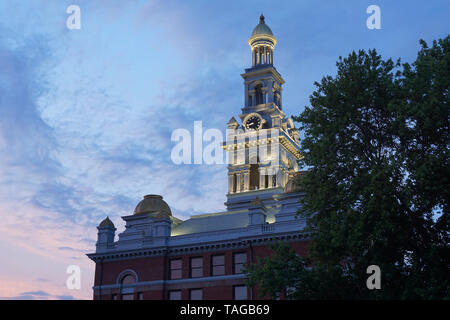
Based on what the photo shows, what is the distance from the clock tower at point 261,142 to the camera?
2724 inches

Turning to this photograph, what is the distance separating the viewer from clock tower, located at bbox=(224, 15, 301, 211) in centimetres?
6919

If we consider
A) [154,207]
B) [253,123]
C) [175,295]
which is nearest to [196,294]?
[175,295]

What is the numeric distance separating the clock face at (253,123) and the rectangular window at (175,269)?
26.2 m

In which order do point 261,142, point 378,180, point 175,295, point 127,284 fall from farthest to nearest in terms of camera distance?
point 261,142, point 127,284, point 175,295, point 378,180

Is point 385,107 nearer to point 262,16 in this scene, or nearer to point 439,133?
point 439,133

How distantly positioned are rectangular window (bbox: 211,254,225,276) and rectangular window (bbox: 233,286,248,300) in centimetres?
209

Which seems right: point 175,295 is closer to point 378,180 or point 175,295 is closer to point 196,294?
point 196,294

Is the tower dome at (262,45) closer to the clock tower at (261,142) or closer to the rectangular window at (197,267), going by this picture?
the clock tower at (261,142)

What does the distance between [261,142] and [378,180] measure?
46.7m

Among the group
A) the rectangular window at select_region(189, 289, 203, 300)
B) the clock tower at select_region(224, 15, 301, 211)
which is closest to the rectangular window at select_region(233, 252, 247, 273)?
the rectangular window at select_region(189, 289, 203, 300)

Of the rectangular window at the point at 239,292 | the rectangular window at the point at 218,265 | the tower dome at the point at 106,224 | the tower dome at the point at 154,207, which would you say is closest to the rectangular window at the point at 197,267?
the rectangular window at the point at 218,265

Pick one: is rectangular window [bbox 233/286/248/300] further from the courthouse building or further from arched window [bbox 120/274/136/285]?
arched window [bbox 120/274/136/285]

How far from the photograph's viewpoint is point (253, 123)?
2894 inches

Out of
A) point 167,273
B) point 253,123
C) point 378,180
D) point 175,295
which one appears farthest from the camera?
point 253,123
